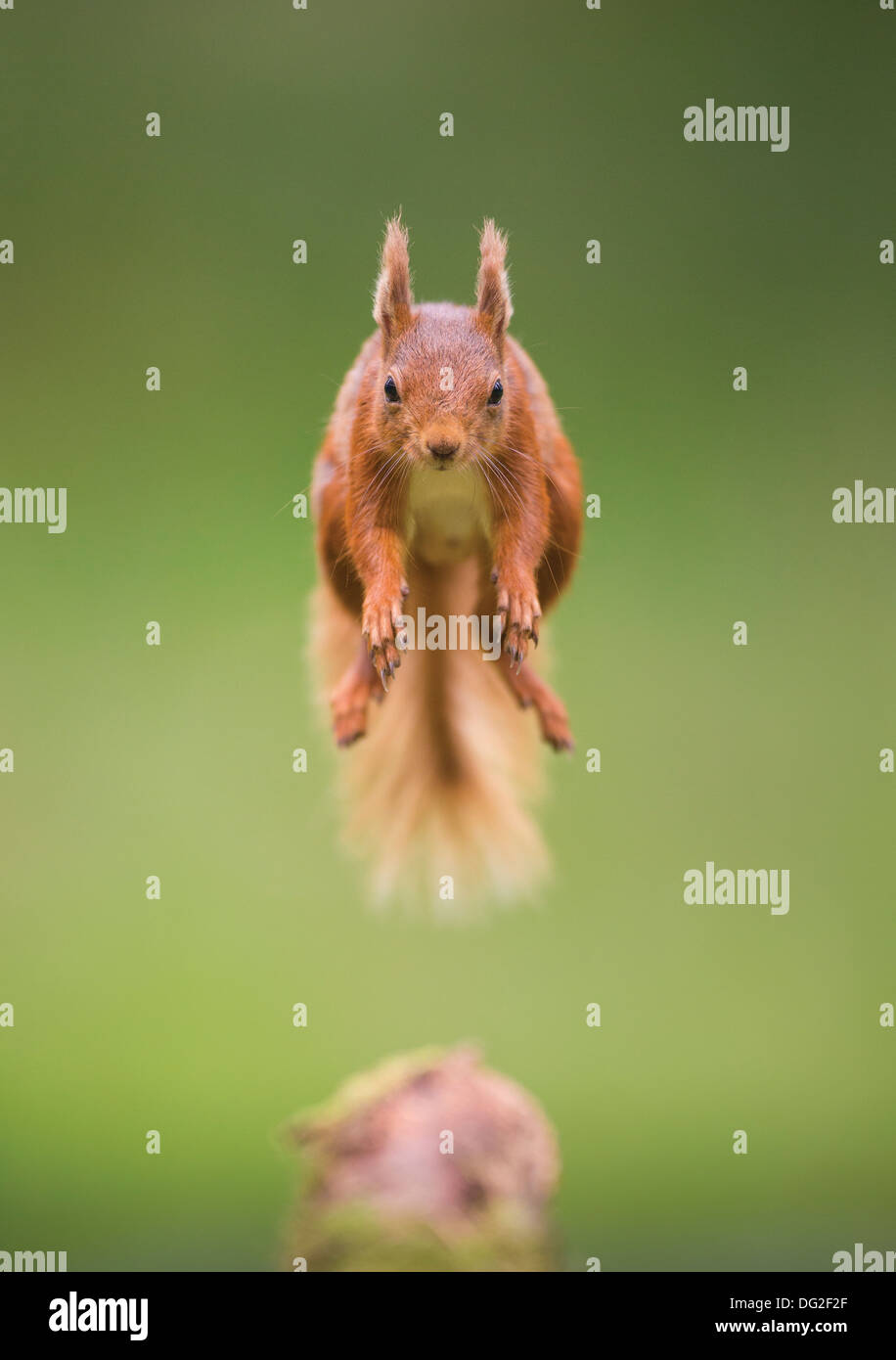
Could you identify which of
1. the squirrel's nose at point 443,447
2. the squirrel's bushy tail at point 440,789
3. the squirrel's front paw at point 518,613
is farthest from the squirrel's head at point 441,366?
the squirrel's bushy tail at point 440,789

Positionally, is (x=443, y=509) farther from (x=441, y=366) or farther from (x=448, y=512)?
(x=441, y=366)

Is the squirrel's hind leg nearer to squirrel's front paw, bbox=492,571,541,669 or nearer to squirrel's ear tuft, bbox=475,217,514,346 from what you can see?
squirrel's front paw, bbox=492,571,541,669

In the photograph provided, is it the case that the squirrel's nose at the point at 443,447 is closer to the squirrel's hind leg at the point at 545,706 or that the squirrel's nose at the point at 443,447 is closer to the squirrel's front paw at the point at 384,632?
the squirrel's front paw at the point at 384,632

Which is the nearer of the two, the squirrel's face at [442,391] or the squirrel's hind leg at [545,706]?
the squirrel's face at [442,391]

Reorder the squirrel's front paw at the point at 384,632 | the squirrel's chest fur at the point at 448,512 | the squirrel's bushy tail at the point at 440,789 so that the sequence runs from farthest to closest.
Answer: the squirrel's bushy tail at the point at 440,789 → the squirrel's chest fur at the point at 448,512 → the squirrel's front paw at the point at 384,632

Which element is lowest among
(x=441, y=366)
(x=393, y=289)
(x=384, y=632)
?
(x=384, y=632)

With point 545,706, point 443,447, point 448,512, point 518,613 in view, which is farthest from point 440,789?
point 443,447

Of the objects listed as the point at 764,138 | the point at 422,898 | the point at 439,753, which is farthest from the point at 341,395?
the point at 764,138

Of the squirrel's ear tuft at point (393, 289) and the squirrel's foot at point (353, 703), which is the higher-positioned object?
the squirrel's ear tuft at point (393, 289)
